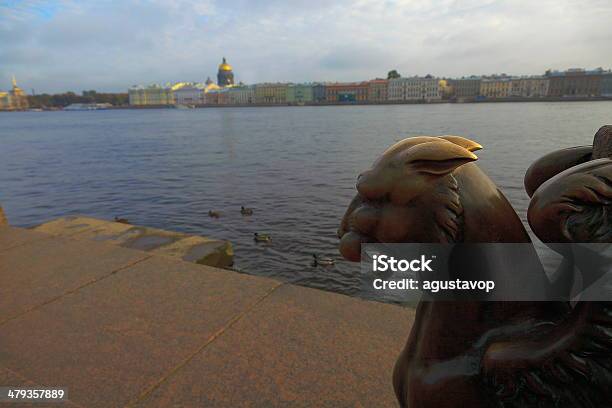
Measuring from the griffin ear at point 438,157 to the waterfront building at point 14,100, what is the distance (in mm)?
179076

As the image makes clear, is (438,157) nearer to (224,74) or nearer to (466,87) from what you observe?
(466,87)

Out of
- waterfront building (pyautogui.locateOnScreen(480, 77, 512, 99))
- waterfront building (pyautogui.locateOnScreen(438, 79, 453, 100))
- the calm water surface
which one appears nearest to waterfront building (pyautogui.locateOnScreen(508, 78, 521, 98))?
waterfront building (pyautogui.locateOnScreen(480, 77, 512, 99))

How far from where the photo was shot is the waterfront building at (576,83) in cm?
9525

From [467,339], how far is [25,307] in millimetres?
2857

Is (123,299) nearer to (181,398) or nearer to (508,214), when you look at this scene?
(181,398)

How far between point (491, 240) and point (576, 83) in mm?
118311

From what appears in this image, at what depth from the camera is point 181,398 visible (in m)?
1.90

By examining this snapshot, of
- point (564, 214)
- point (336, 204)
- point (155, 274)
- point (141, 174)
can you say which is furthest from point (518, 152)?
point (564, 214)

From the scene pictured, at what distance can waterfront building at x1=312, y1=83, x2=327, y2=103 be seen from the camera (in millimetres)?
122375

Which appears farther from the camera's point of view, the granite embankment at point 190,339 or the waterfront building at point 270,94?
the waterfront building at point 270,94

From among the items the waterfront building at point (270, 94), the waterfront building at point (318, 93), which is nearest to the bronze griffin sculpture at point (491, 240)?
the waterfront building at point (318, 93)

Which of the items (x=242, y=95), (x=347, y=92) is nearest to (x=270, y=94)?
(x=242, y=95)

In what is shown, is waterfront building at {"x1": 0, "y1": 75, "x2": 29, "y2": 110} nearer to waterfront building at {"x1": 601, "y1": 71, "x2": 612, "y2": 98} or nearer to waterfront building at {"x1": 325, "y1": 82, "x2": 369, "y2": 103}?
waterfront building at {"x1": 325, "y1": 82, "x2": 369, "y2": 103}

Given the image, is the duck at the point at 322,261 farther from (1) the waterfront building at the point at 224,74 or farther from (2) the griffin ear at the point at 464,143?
(1) the waterfront building at the point at 224,74
